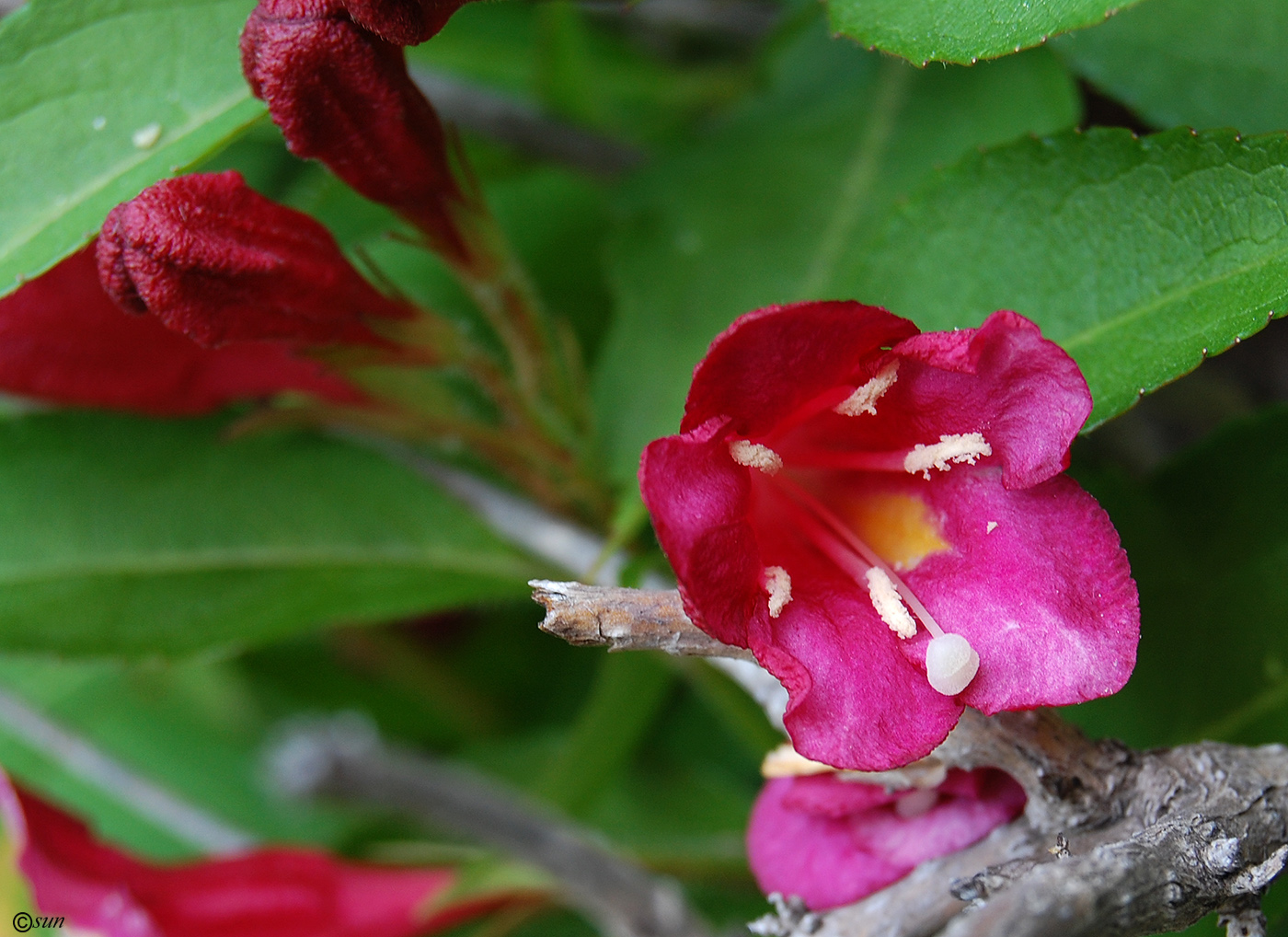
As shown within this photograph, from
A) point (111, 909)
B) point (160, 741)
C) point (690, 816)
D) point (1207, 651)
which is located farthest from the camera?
point (160, 741)

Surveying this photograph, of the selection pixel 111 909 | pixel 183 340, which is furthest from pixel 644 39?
pixel 111 909

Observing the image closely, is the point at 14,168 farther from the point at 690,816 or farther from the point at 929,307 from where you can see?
the point at 690,816

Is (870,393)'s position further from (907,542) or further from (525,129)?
(525,129)

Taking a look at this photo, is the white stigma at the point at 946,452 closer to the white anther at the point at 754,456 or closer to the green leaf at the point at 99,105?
the white anther at the point at 754,456

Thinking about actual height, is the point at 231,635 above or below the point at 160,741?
above

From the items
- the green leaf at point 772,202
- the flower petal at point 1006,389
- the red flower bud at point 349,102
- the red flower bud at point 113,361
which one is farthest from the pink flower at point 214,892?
the flower petal at point 1006,389

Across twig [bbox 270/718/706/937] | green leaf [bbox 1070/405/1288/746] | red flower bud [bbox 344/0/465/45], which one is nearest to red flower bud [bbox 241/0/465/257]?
red flower bud [bbox 344/0/465/45]

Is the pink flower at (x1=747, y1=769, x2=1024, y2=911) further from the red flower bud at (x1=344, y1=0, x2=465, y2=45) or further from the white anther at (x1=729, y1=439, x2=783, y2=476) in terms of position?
the red flower bud at (x1=344, y1=0, x2=465, y2=45)
